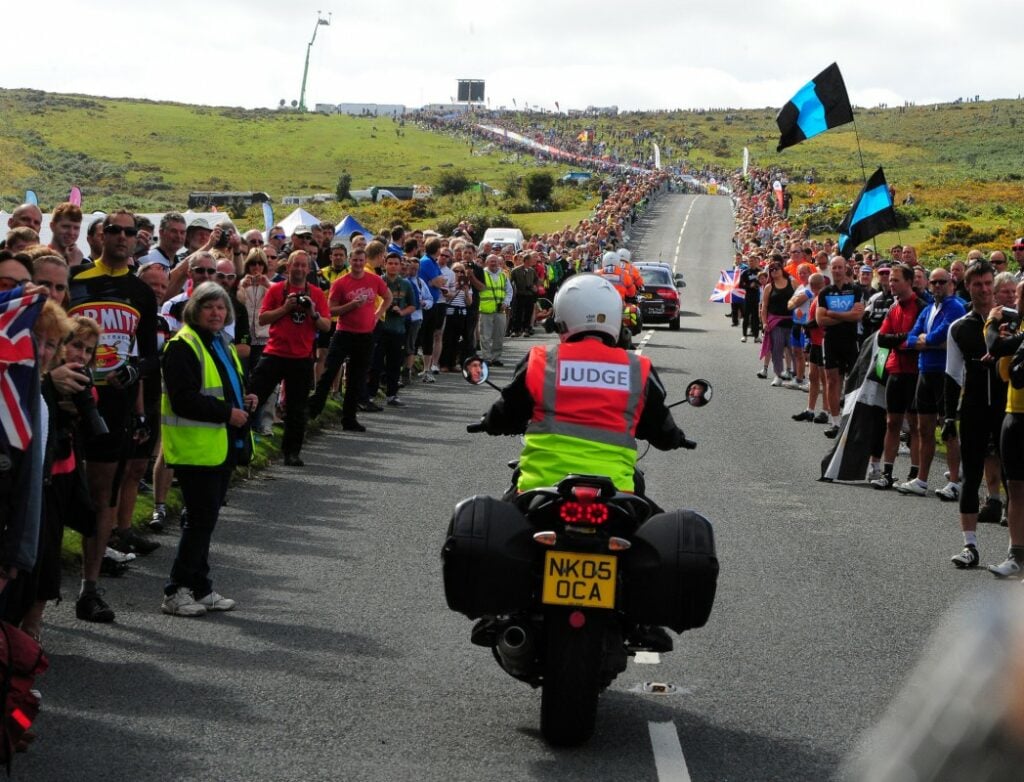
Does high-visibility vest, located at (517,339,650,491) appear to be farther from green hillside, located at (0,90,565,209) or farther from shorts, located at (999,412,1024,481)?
green hillside, located at (0,90,565,209)

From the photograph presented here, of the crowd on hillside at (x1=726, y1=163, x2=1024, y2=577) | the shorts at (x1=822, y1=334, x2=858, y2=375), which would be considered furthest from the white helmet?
the shorts at (x1=822, y1=334, x2=858, y2=375)

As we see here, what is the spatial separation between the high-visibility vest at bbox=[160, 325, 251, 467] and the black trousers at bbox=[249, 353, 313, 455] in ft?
18.9

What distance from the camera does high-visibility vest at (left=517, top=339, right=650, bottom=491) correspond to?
6.81m

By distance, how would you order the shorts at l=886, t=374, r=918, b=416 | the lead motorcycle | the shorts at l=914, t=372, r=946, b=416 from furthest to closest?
the shorts at l=886, t=374, r=918, b=416, the shorts at l=914, t=372, r=946, b=416, the lead motorcycle

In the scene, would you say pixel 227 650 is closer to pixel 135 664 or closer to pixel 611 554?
pixel 135 664

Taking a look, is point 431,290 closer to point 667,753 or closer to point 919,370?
point 919,370

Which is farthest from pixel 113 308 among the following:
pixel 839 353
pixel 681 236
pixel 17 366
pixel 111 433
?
pixel 681 236

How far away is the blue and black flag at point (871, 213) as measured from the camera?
917 inches

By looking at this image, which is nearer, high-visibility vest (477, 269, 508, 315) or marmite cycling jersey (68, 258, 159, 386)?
marmite cycling jersey (68, 258, 159, 386)

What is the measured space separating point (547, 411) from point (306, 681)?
1795 millimetres

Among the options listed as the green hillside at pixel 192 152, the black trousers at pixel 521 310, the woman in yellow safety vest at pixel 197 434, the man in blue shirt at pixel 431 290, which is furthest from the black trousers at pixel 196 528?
the green hillside at pixel 192 152

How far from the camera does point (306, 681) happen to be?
7.48 meters

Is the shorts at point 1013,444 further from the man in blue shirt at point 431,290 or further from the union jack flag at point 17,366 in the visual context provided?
the man in blue shirt at point 431,290

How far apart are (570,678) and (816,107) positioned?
19.1 m
